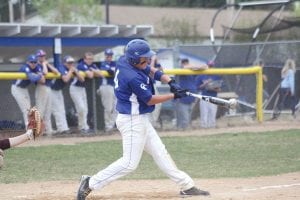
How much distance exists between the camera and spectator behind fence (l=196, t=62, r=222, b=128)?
1748 cm

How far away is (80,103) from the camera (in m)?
16.0

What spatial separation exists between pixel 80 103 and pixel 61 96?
450mm

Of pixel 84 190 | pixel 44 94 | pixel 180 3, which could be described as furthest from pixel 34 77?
pixel 180 3

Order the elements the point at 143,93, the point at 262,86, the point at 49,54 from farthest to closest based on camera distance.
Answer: the point at 49,54 → the point at 262,86 → the point at 143,93

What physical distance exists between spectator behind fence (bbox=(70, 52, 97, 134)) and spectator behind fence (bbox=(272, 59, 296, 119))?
563 centimetres

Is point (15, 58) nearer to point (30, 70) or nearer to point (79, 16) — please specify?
point (30, 70)

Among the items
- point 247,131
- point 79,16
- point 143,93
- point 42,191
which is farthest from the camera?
point 79,16

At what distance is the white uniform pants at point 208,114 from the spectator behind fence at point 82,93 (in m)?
2.98

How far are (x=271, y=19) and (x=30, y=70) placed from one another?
32.4 feet

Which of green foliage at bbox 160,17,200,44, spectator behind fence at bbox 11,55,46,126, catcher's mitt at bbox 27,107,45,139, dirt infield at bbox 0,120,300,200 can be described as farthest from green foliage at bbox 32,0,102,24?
catcher's mitt at bbox 27,107,45,139

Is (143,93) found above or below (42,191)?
above

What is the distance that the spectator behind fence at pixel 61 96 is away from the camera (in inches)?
622

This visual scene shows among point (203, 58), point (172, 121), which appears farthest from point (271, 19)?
point (172, 121)

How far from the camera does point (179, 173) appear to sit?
8.44m
